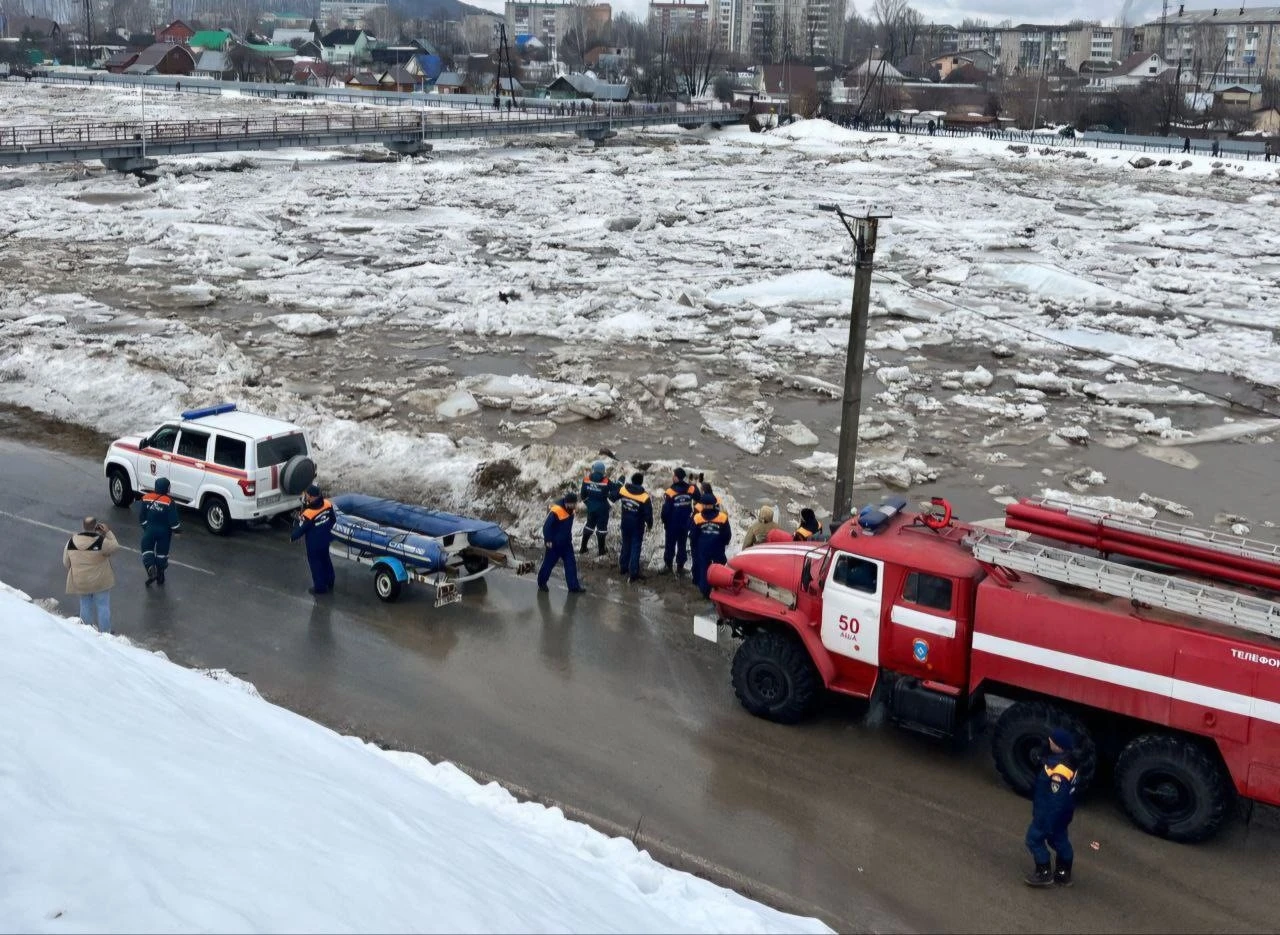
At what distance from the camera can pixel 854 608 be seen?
947cm

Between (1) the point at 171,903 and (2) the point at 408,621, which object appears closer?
(1) the point at 171,903

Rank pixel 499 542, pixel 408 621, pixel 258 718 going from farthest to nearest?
1. pixel 499 542
2. pixel 408 621
3. pixel 258 718

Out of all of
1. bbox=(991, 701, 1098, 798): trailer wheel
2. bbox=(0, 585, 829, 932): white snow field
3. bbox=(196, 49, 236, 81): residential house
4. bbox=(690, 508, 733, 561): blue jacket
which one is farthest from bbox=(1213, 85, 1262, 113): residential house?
bbox=(0, 585, 829, 932): white snow field

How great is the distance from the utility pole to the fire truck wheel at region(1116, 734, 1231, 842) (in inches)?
173

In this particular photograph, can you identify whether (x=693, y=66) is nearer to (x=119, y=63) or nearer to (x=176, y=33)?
(x=119, y=63)

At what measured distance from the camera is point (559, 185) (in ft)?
177

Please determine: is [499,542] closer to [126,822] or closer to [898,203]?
[126,822]

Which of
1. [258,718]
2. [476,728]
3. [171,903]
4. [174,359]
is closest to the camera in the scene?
[171,903]

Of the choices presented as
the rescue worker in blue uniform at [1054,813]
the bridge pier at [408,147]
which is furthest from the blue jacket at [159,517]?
the bridge pier at [408,147]

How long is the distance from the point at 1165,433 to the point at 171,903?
17.6 m

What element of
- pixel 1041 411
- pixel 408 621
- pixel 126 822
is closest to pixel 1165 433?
pixel 1041 411

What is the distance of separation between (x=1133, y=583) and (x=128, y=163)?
54051 mm

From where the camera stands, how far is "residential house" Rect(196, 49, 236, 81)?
135625 millimetres

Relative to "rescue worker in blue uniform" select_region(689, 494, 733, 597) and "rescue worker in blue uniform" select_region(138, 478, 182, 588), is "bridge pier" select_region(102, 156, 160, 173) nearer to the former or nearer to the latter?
"rescue worker in blue uniform" select_region(138, 478, 182, 588)
